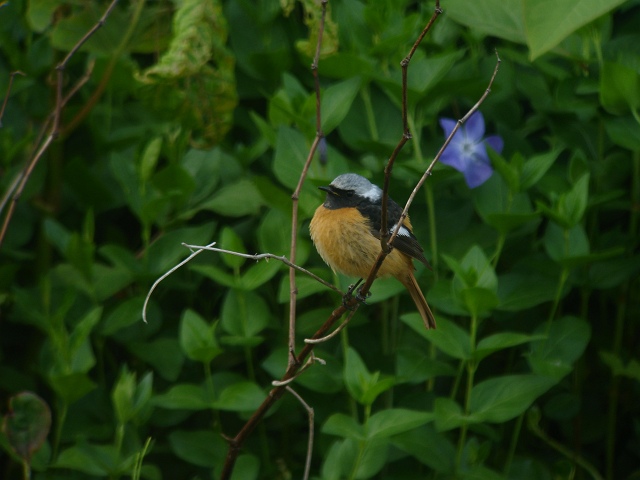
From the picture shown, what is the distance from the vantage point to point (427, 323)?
228 cm

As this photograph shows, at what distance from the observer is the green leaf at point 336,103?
227 centimetres

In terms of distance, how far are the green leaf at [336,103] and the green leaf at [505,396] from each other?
2.72 ft

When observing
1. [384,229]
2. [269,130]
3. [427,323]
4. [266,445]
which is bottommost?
[266,445]

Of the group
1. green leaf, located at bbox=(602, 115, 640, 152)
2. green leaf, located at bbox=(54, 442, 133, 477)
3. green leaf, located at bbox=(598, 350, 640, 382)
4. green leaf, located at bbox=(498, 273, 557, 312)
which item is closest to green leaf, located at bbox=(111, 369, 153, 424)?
green leaf, located at bbox=(54, 442, 133, 477)

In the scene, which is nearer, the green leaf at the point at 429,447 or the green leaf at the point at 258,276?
the green leaf at the point at 429,447

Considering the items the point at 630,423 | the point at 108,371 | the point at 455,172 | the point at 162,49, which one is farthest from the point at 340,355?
the point at 162,49

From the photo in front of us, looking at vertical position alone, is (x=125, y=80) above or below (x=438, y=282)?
above

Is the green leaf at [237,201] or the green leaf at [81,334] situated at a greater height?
the green leaf at [237,201]

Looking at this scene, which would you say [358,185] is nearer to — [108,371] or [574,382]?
[574,382]

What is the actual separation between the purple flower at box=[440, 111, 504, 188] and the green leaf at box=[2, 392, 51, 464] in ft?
4.45

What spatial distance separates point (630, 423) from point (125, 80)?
2141mm

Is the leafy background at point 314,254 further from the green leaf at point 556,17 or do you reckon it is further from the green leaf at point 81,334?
the green leaf at point 556,17

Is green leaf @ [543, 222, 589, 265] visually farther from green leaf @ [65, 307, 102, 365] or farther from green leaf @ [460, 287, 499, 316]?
green leaf @ [65, 307, 102, 365]

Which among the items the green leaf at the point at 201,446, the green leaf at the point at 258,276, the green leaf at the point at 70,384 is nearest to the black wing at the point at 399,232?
the green leaf at the point at 258,276
